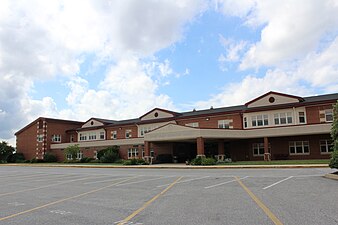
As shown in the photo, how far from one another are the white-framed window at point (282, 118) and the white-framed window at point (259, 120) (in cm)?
107

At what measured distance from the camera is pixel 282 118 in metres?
39.1

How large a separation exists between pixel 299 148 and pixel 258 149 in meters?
4.80

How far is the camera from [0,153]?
6241 cm

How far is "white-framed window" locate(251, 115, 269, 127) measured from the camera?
1580 inches

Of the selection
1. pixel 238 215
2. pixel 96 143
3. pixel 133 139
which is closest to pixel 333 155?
pixel 238 215

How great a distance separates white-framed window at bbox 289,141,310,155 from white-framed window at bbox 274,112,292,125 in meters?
2.48

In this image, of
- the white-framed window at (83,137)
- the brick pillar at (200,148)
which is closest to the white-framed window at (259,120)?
the brick pillar at (200,148)

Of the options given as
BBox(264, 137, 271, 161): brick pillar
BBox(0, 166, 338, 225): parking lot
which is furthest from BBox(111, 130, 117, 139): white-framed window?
BBox(0, 166, 338, 225): parking lot

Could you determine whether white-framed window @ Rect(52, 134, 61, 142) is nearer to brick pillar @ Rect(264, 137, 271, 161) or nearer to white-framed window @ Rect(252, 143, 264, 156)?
white-framed window @ Rect(252, 143, 264, 156)

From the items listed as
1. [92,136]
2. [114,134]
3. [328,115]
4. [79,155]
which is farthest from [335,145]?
[92,136]

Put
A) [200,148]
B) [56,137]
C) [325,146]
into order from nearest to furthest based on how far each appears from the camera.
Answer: [200,148] → [325,146] → [56,137]

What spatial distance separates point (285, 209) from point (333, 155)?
10039mm

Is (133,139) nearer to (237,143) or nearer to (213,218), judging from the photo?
(237,143)

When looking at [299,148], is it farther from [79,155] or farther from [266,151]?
[79,155]
